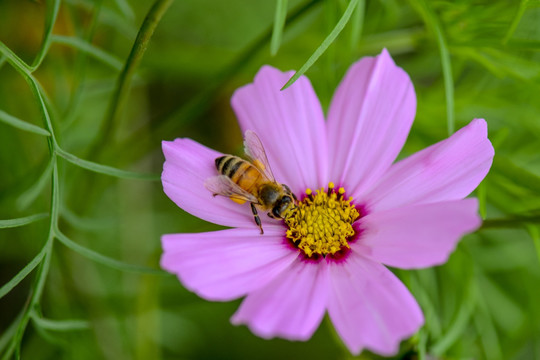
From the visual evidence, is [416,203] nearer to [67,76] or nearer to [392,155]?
[392,155]

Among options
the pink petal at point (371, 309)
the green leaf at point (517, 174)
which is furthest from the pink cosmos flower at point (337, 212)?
the green leaf at point (517, 174)

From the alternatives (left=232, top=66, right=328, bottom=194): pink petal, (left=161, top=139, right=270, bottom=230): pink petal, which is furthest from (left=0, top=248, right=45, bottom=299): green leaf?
(left=232, top=66, right=328, bottom=194): pink petal

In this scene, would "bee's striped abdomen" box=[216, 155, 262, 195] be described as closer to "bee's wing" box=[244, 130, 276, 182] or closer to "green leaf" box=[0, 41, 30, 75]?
"bee's wing" box=[244, 130, 276, 182]

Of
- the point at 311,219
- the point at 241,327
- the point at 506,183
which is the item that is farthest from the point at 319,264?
the point at 241,327

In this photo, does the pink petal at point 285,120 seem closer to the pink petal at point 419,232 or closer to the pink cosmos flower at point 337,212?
the pink cosmos flower at point 337,212

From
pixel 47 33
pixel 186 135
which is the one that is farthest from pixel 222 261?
pixel 186 135

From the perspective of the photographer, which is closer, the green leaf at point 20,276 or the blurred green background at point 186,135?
the green leaf at point 20,276
